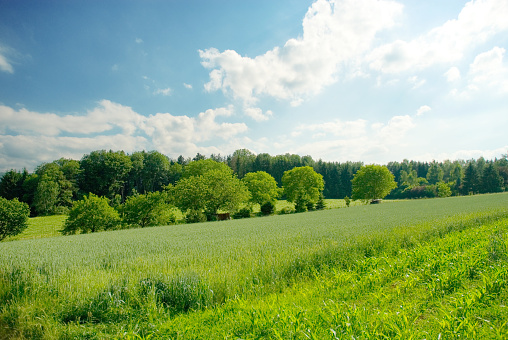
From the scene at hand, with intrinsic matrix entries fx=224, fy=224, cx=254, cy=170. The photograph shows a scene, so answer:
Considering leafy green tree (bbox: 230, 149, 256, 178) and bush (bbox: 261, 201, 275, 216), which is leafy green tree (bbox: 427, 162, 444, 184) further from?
bush (bbox: 261, 201, 275, 216)

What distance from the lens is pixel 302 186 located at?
62219 mm

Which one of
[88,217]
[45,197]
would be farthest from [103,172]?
[88,217]

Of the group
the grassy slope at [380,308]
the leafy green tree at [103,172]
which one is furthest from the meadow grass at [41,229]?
the grassy slope at [380,308]

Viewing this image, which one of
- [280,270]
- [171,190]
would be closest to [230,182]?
[171,190]

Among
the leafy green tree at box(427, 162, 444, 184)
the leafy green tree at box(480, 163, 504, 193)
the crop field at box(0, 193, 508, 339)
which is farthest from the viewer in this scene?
the leafy green tree at box(427, 162, 444, 184)

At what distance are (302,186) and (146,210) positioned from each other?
39.8 meters

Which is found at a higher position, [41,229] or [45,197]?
[45,197]

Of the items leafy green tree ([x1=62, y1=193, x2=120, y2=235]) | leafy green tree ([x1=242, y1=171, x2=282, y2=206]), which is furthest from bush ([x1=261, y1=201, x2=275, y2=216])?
leafy green tree ([x1=62, y1=193, x2=120, y2=235])

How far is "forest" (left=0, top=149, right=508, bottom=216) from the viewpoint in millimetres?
61875

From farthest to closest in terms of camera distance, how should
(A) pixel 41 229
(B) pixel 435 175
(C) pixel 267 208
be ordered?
(B) pixel 435 175 < (C) pixel 267 208 < (A) pixel 41 229

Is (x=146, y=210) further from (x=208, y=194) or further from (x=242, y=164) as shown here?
(x=242, y=164)

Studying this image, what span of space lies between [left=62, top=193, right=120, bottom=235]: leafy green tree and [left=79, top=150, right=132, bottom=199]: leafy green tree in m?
43.3

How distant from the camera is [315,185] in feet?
208

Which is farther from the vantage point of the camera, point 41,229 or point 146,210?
point 41,229
